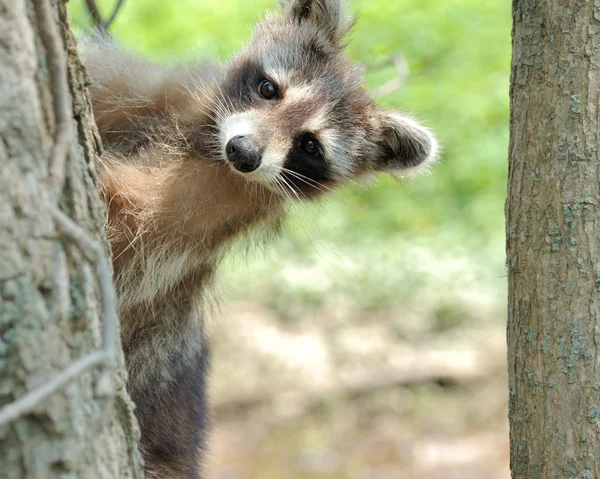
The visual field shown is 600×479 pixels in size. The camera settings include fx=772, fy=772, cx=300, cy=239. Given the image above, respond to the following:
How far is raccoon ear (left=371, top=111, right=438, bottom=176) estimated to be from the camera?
13.0ft

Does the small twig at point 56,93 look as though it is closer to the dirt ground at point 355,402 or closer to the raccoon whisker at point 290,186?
the raccoon whisker at point 290,186

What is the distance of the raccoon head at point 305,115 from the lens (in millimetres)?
3555

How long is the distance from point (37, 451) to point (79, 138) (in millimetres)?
732

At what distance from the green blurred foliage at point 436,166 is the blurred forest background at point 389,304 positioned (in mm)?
23

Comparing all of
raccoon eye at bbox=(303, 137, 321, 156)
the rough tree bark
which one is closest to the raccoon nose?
raccoon eye at bbox=(303, 137, 321, 156)

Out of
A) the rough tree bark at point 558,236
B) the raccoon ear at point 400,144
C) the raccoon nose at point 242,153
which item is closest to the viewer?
the rough tree bark at point 558,236

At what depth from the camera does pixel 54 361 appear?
4.48 feet

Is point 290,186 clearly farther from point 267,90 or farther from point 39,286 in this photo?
point 39,286

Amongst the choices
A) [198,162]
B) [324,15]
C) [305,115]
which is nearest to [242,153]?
[198,162]

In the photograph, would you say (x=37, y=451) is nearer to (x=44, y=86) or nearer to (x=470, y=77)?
(x=44, y=86)

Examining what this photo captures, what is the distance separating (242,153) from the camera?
3389 millimetres

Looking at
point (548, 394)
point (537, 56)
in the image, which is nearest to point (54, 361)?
point (548, 394)

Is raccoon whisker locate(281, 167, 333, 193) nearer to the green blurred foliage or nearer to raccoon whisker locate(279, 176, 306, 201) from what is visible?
raccoon whisker locate(279, 176, 306, 201)

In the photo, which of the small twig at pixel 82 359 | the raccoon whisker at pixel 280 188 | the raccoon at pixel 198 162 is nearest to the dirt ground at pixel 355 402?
the raccoon at pixel 198 162
